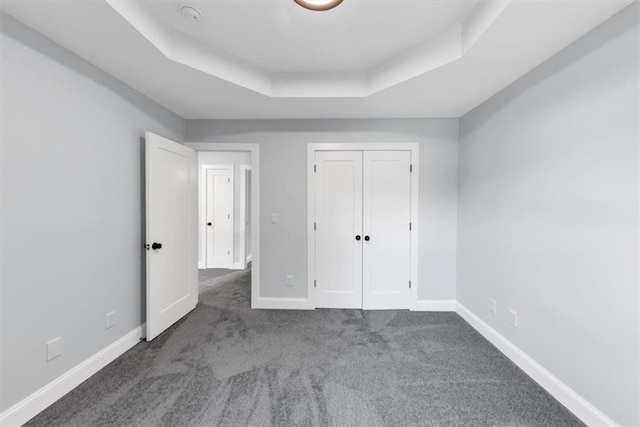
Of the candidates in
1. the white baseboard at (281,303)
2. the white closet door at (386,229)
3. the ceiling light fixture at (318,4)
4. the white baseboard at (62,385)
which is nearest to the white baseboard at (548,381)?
the white closet door at (386,229)

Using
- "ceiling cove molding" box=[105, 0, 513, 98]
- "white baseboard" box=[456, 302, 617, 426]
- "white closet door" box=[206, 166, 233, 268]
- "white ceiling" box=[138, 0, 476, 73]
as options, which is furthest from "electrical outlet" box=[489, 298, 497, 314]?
"white closet door" box=[206, 166, 233, 268]

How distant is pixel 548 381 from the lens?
1774 mm

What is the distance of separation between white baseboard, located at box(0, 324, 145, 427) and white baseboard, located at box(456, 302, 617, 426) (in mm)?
3239

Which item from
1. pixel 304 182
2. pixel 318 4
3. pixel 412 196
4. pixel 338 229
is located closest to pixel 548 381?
pixel 412 196

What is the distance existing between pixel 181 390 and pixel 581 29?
3.36 meters

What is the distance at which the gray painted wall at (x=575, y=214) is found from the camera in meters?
1.34

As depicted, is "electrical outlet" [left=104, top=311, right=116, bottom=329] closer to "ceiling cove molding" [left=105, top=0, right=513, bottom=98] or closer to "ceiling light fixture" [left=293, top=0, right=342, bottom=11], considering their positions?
"ceiling cove molding" [left=105, top=0, right=513, bottom=98]

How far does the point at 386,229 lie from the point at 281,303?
1.56 m

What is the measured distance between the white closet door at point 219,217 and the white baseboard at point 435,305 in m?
3.61

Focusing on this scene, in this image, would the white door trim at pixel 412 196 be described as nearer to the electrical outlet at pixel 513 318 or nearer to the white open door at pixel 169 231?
the electrical outlet at pixel 513 318

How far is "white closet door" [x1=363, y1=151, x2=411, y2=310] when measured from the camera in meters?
3.10

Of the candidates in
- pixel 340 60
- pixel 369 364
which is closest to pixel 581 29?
pixel 340 60

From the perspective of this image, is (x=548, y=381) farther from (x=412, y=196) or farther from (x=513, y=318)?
(x=412, y=196)

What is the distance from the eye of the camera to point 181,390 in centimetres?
179
